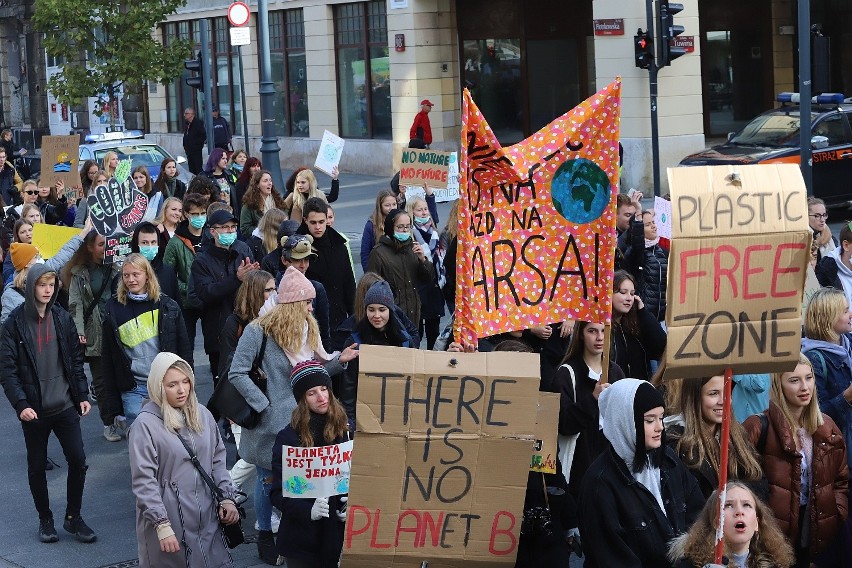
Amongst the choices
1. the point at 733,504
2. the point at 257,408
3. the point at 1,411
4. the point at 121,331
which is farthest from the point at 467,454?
the point at 1,411

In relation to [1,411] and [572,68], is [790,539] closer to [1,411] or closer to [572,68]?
[1,411]

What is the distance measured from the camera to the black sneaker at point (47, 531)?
8.71 m

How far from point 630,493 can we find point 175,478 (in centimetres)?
233

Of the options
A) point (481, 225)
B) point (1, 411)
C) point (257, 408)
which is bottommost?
point (1, 411)

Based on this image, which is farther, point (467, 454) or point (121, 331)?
point (121, 331)

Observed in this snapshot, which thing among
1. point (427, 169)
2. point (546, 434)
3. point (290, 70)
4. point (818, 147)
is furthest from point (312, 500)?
point (290, 70)

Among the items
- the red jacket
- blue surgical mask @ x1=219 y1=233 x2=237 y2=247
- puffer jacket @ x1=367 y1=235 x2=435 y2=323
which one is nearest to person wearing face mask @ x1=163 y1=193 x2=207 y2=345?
blue surgical mask @ x1=219 y1=233 x2=237 y2=247

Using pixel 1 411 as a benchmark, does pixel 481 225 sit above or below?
above

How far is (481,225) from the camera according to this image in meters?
6.42

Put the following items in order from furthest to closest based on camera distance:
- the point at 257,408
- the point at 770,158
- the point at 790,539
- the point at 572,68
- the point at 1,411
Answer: the point at 572,68 < the point at 770,158 < the point at 1,411 < the point at 257,408 < the point at 790,539

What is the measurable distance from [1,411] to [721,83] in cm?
2150

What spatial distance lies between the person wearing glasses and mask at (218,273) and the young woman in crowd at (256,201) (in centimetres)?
293

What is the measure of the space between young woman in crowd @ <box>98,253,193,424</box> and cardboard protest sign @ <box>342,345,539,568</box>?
4.20 metres

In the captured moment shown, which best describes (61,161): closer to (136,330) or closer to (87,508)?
(136,330)
